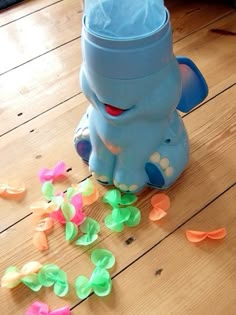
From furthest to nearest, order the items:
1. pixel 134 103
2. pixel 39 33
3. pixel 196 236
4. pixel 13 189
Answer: pixel 39 33, pixel 13 189, pixel 196 236, pixel 134 103

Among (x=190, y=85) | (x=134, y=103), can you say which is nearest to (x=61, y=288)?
(x=134, y=103)

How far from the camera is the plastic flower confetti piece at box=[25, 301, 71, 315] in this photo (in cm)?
79

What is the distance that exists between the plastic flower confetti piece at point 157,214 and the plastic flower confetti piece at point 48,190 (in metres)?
0.21

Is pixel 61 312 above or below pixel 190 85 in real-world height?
below

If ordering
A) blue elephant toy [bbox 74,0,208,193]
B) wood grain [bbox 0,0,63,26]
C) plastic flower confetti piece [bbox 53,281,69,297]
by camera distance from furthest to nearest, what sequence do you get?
wood grain [bbox 0,0,63,26] < plastic flower confetti piece [bbox 53,281,69,297] < blue elephant toy [bbox 74,0,208,193]

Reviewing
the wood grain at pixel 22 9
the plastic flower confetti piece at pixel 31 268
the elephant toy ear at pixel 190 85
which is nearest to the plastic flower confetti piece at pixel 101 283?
the plastic flower confetti piece at pixel 31 268

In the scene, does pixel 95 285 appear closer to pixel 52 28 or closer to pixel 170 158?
pixel 170 158

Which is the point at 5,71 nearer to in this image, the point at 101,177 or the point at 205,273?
the point at 101,177

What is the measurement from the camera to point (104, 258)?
0.86 metres

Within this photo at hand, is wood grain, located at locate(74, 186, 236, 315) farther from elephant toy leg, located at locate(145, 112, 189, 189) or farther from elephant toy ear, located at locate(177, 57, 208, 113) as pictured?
elephant toy ear, located at locate(177, 57, 208, 113)

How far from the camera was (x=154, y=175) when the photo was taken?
0.92 m

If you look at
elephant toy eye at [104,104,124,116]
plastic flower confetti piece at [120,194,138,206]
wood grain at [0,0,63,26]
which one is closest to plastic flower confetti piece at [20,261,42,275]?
plastic flower confetti piece at [120,194,138,206]

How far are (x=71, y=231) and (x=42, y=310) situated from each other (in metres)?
0.16

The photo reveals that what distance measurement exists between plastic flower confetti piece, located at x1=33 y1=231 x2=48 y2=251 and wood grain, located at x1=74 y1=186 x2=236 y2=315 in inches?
5.6
